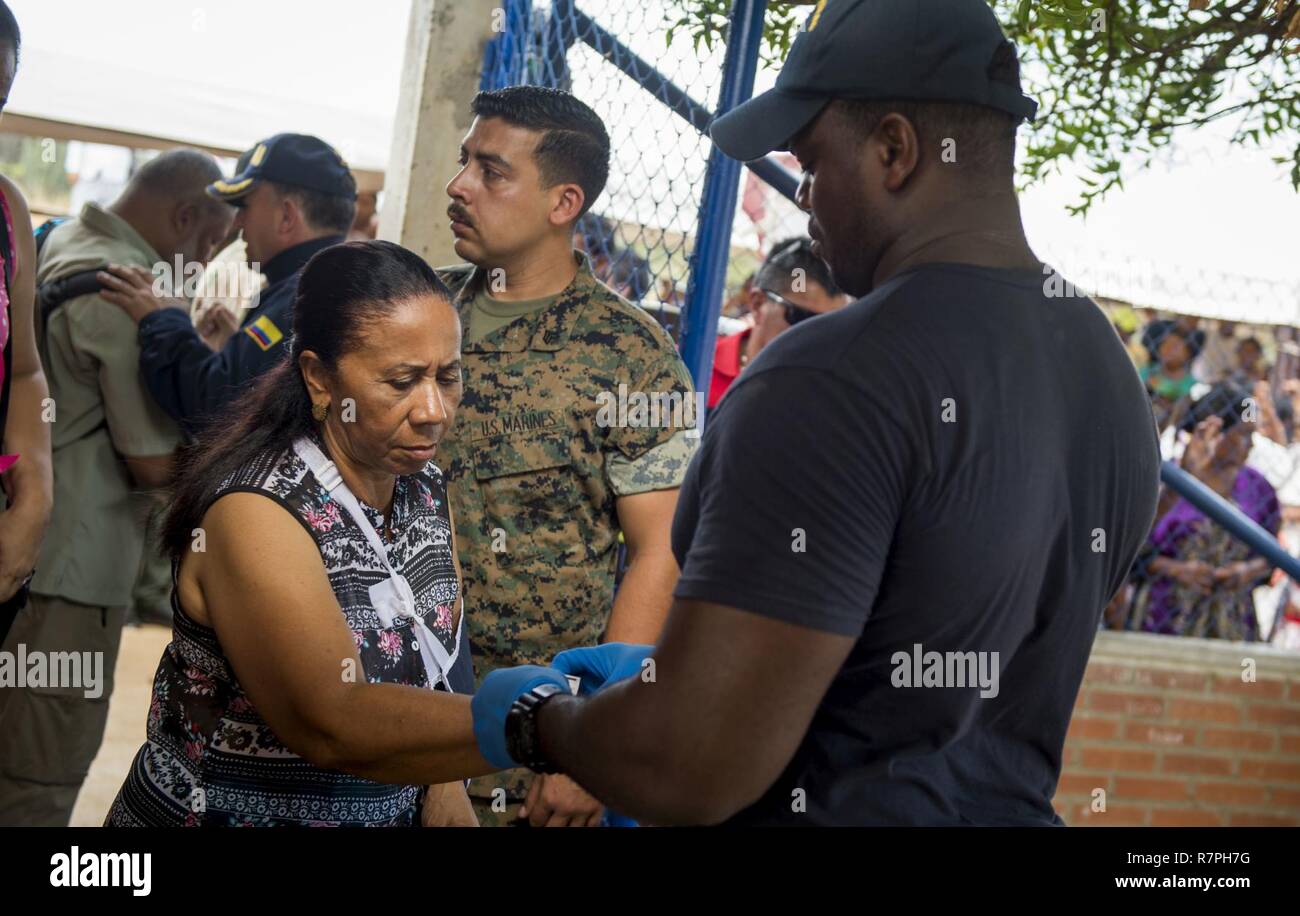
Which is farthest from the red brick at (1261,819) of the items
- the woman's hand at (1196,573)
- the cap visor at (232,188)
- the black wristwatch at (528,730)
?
the black wristwatch at (528,730)

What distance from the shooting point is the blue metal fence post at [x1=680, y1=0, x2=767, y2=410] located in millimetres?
2885

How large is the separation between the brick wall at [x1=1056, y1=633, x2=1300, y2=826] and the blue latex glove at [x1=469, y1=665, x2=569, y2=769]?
367 centimetres

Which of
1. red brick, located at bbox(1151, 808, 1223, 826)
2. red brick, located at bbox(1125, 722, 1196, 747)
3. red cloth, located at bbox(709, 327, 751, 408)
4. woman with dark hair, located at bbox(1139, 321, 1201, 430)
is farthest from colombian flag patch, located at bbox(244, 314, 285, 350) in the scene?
woman with dark hair, located at bbox(1139, 321, 1201, 430)

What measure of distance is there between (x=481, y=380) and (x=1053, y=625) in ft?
Answer: 5.24

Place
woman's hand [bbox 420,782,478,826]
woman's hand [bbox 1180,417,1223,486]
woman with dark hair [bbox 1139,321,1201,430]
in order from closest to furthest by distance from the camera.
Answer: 1. woman's hand [bbox 420,782,478,826]
2. woman's hand [bbox 1180,417,1223,486]
3. woman with dark hair [bbox 1139,321,1201,430]

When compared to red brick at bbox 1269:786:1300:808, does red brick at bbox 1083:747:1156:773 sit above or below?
above

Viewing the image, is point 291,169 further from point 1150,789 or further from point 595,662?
point 1150,789

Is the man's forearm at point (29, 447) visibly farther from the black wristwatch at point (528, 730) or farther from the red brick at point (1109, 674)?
the red brick at point (1109, 674)

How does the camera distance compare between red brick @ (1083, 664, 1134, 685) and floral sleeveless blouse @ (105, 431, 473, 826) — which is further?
red brick @ (1083, 664, 1134, 685)

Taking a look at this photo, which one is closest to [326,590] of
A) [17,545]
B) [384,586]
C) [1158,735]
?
[384,586]

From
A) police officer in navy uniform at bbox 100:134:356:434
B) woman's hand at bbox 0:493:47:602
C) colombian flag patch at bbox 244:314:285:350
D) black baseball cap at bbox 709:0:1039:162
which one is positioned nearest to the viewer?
black baseball cap at bbox 709:0:1039:162

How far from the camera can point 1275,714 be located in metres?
5.23

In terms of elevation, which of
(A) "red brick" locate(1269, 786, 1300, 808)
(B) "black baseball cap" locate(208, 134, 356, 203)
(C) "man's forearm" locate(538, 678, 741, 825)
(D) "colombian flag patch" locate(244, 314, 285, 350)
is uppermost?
(B) "black baseball cap" locate(208, 134, 356, 203)

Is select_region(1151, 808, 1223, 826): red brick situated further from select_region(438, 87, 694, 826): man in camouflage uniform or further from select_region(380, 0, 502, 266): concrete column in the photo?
select_region(380, 0, 502, 266): concrete column
